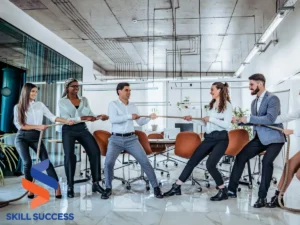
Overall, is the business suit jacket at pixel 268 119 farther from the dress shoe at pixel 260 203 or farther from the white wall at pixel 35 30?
the white wall at pixel 35 30

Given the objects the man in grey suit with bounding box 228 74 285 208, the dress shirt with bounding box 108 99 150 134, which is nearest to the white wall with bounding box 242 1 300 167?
the man in grey suit with bounding box 228 74 285 208

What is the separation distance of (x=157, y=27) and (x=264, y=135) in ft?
15.2

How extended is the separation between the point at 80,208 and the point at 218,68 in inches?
384

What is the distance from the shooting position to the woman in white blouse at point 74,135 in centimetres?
358

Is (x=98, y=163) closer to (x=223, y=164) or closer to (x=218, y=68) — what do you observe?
(x=223, y=164)

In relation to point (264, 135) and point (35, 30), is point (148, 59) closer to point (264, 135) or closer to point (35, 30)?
point (35, 30)

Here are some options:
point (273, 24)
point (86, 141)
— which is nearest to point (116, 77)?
→ point (273, 24)

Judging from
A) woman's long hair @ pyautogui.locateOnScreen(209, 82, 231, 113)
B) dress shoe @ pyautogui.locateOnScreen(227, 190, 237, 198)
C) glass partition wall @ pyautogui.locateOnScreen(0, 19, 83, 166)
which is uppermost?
glass partition wall @ pyautogui.locateOnScreen(0, 19, 83, 166)

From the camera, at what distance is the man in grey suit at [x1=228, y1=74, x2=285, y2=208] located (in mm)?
3096

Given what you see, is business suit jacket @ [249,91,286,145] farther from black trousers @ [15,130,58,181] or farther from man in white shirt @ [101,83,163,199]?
black trousers @ [15,130,58,181]

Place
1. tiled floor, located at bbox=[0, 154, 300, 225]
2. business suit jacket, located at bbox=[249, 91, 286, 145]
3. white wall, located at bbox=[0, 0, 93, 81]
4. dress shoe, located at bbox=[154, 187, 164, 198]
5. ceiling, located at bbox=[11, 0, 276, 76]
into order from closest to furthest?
tiled floor, located at bbox=[0, 154, 300, 225] → business suit jacket, located at bbox=[249, 91, 286, 145] → dress shoe, located at bbox=[154, 187, 164, 198] → white wall, located at bbox=[0, 0, 93, 81] → ceiling, located at bbox=[11, 0, 276, 76]

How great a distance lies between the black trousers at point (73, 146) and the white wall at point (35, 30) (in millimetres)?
2738

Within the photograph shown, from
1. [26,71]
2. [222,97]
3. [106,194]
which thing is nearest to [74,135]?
[106,194]

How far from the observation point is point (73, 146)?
142 inches
